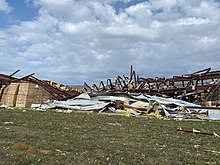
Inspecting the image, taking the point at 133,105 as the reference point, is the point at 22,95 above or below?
above

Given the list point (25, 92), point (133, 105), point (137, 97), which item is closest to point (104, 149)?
point (133, 105)

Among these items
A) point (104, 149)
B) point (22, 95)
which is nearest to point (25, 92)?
point (22, 95)

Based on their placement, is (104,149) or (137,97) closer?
(104,149)

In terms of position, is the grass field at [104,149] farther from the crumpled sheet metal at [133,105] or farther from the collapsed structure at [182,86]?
the collapsed structure at [182,86]

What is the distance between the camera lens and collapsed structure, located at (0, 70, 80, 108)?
20.0 meters

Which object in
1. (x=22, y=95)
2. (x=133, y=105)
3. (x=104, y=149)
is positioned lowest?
(x=104, y=149)

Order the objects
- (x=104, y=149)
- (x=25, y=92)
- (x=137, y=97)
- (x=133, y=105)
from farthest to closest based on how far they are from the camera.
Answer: (x=25, y=92), (x=137, y=97), (x=133, y=105), (x=104, y=149)

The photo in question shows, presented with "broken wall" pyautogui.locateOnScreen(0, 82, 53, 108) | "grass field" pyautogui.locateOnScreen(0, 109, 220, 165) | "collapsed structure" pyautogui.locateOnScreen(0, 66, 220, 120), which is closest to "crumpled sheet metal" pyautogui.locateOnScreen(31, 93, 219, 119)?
"collapsed structure" pyautogui.locateOnScreen(0, 66, 220, 120)

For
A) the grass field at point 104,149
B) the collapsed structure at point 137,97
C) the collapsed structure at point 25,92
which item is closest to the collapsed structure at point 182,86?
the collapsed structure at point 137,97

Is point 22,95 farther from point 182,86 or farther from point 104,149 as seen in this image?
point 104,149

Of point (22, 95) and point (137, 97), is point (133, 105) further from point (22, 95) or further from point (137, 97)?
point (22, 95)

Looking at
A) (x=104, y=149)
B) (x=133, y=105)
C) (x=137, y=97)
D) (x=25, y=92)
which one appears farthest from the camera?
(x=25, y=92)

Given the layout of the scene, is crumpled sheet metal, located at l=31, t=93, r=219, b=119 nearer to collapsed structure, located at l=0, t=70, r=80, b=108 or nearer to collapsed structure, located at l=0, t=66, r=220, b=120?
collapsed structure, located at l=0, t=66, r=220, b=120

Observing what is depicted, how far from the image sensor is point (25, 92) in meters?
20.0
